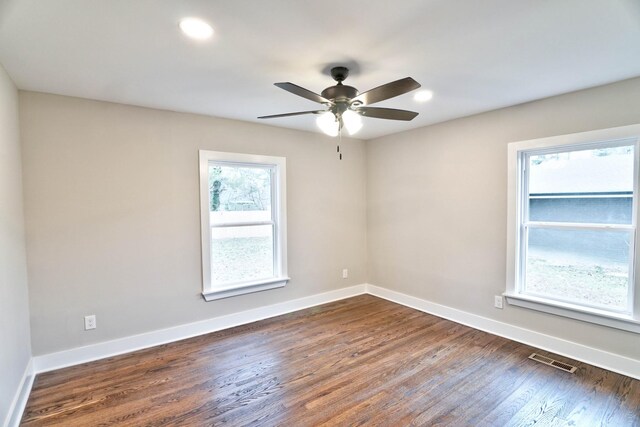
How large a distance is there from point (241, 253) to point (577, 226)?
134 inches

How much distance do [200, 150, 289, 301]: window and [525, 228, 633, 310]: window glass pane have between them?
2.77 meters

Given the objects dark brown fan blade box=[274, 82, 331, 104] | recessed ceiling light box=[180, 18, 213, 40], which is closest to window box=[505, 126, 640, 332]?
dark brown fan blade box=[274, 82, 331, 104]

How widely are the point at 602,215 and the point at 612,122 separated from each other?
779 millimetres

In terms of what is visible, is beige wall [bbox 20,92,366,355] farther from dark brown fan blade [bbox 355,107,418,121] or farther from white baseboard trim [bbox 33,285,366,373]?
dark brown fan blade [bbox 355,107,418,121]

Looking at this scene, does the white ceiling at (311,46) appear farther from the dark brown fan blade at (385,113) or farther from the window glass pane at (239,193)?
the window glass pane at (239,193)

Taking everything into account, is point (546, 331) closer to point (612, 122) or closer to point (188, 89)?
point (612, 122)

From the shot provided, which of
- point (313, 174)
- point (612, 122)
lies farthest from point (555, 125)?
point (313, 174)

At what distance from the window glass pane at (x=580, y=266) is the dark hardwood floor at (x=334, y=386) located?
61cm

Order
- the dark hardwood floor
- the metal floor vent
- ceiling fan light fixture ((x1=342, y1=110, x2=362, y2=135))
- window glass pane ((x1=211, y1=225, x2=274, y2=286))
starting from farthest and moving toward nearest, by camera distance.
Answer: window glass pane ((x1=211, y1=225, x2=274, y2=286)) → the metal floor vent → ceiling fan light fixture ((x1=342, y1=110, x2=362, y2=135)) → the dark hardwood floor

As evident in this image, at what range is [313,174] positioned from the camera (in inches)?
168

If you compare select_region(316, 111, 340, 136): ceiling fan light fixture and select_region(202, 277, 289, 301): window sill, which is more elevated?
select_region(316, 111, 340, 136): ceiling fan light fixture

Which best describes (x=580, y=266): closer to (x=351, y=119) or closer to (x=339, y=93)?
(x=351, y=119)

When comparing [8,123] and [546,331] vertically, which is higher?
[8,123]

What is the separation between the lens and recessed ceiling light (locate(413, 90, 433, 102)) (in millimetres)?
2752
